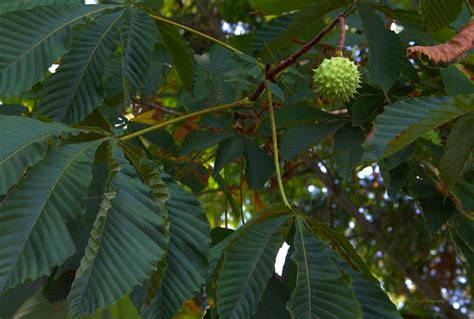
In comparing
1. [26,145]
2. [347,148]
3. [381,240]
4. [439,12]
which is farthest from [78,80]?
[381,240]

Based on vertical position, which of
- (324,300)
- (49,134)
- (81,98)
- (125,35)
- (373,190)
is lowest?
(324,300)

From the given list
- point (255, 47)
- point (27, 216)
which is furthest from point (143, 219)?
point (255, 47)

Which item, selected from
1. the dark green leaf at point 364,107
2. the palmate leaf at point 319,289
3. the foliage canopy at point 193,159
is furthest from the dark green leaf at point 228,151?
the palmate leaf at point 319,289

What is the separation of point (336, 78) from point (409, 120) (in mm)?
319

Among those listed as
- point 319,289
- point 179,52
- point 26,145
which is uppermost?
point 179,52

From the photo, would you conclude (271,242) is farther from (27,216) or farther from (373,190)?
(373,190)

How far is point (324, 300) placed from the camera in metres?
1.07

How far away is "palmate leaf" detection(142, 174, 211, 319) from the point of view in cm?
105

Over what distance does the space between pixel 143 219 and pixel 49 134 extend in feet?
0.66

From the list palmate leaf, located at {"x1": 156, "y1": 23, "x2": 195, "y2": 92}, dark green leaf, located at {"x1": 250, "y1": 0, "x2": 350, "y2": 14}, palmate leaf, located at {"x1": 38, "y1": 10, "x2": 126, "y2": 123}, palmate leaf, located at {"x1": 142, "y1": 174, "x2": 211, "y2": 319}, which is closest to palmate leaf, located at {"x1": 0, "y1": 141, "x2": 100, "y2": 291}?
A: palmate leaf, located at {"x1": 142, "y1": 174, "x2": 211, "y2": 319}

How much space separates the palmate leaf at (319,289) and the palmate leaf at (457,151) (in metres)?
0.29

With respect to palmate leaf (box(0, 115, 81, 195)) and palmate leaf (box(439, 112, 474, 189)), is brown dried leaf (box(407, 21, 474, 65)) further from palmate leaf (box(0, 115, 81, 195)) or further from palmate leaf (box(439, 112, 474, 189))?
palmate leaf (box(0, 115, 81, 195))

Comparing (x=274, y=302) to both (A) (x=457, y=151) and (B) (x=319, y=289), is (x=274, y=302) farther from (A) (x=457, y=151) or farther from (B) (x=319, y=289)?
(A) (x=457, y=151)

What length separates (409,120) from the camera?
111 cm
